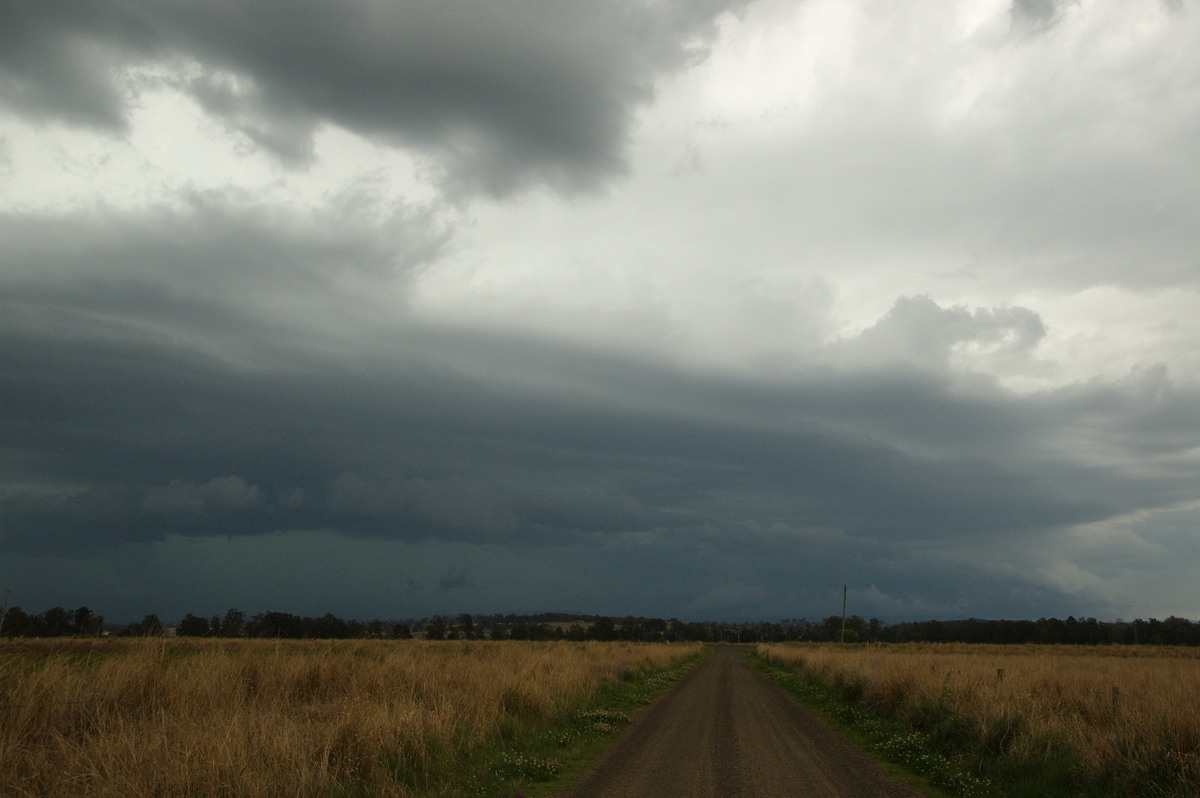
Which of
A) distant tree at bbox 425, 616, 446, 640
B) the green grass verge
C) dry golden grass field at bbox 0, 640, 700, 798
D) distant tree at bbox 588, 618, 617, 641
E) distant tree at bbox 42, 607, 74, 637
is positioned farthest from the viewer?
distant tree at bbox 588, 618, 617, 641

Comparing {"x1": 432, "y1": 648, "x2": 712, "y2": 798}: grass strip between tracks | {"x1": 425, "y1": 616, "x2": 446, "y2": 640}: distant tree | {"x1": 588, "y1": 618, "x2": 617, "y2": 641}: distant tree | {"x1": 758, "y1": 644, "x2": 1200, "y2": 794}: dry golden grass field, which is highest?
{"x1": 758, "y1": 644, "x2": 1200, "y2": 794}: dry golden grass field

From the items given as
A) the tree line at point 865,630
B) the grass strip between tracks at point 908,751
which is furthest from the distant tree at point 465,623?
the grass strip between tracks at point 908,751

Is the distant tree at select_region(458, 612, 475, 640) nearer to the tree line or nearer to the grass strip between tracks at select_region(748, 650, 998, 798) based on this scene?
the tree line

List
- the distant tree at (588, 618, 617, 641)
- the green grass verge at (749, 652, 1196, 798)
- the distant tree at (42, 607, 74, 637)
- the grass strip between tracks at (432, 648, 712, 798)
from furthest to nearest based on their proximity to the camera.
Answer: the distant tree at (588, 618, 617, 641)
the distant tree at (42, 607, 74, 637)
the grass strip between tracks at (432, 648, 712, 798)
the green grass verge at (749, 652, 1196, 798)

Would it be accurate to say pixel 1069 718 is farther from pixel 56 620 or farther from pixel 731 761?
pixel 56 620

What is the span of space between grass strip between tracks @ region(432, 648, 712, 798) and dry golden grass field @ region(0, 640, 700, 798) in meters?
0.30

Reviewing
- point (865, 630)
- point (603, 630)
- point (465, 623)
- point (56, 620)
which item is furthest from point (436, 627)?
point (865, 630)

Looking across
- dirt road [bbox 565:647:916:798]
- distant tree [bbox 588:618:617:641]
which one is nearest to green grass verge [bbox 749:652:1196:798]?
dirt road [bbox 565:647:916:798]

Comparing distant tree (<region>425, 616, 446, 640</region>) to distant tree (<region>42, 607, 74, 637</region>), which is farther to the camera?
distant tree (<region>425, 616, 446, 640</region>)

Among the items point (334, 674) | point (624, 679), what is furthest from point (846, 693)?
point (334, 674)

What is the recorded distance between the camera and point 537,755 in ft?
42.2

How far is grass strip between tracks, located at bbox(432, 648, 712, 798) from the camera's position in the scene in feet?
33.9

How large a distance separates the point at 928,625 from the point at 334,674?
164621 millimetres

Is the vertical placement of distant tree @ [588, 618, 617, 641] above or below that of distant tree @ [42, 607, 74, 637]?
below
